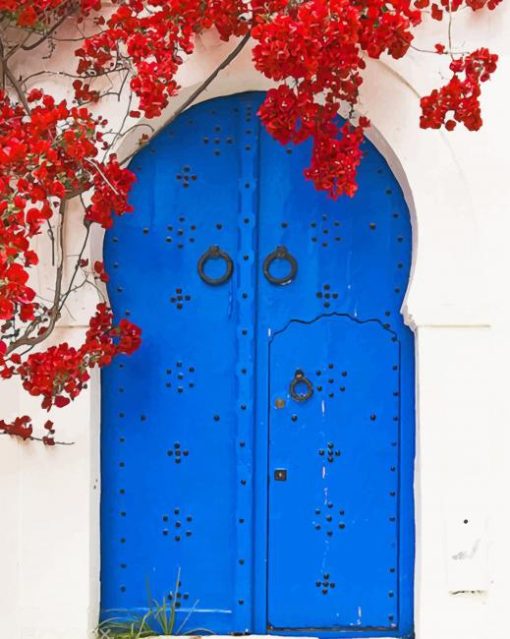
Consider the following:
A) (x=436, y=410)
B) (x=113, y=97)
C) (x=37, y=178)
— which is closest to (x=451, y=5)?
(x=113, y=97)

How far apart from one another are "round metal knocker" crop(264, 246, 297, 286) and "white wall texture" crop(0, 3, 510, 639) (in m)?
0.54

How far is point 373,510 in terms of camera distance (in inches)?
157

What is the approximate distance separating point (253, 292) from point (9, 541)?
1.45 m

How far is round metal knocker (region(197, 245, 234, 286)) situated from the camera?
4047 millimetres

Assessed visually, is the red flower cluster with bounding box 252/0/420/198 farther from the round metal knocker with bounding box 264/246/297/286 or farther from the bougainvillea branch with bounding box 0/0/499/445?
the round metal knocker with bounding box 264/246/297/286

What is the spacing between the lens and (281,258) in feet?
13.3

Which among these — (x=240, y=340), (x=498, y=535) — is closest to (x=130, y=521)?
(x=240, y=340)

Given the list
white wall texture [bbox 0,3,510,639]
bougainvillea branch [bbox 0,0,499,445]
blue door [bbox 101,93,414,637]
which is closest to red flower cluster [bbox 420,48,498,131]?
bougainvillea branch [bbox 0,0,499,445]

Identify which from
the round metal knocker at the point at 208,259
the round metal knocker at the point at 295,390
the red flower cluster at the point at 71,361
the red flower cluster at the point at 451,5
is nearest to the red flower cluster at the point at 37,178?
the red flower cluster at the point at 71,361

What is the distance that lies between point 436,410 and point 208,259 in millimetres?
1161

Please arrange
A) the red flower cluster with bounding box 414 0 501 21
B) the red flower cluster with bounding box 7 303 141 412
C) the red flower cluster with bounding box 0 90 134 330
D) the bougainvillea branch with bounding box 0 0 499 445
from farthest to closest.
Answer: the red flower cluster with bounding box 414 0 501 21 → the red flower cluster with bounding box 7 303 141 412 → the bougainvillea branch with bounding box 0 0 499 445 → the red flower cluster with bounding box 0 90 134 330

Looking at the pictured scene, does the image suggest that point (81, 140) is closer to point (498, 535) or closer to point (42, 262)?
point (42, 262)

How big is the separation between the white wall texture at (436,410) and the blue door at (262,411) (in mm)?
217

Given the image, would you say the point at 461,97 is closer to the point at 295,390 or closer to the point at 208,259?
the point at 208,259
